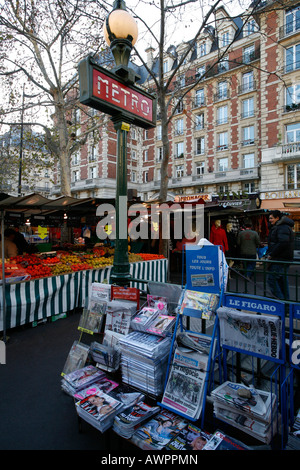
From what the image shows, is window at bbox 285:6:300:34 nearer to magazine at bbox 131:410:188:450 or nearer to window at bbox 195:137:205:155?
window at bbox 195:137:205:155

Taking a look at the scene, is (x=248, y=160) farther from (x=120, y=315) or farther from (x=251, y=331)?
(x=251, y=331)

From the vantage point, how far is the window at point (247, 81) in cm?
2574

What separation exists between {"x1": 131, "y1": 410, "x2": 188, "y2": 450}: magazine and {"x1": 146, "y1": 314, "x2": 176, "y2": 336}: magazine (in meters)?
0.73

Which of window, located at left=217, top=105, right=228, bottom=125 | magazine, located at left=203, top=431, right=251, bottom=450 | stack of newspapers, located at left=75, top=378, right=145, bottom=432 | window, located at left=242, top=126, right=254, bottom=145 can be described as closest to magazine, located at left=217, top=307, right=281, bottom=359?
magazine, located at left=203, top=431, right=251, bottom=450

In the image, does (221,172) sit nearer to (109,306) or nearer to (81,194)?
(81,194)

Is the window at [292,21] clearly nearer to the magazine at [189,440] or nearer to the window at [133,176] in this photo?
the window at [133,176]

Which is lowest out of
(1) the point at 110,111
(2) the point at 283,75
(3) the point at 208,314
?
(3) the point at 208,314

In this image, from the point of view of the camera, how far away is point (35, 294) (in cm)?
530

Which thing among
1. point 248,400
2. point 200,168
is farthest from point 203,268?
point 200,168

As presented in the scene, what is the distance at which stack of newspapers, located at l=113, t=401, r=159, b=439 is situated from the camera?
208 centimetres

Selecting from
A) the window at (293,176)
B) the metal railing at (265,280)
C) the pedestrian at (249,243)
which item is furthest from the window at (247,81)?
the pedestrian at (249,243)
